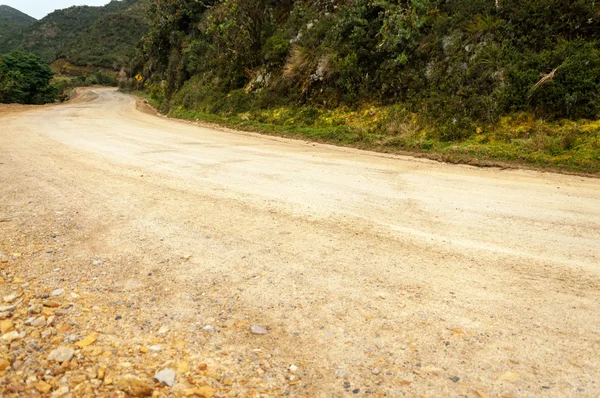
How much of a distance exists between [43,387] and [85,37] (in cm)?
10656

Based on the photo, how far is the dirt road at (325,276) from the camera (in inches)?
82.7

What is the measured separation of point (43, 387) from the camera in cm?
191

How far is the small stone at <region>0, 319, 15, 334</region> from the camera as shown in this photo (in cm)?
229

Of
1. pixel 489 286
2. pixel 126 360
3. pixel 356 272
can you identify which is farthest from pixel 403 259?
pixel 126 360

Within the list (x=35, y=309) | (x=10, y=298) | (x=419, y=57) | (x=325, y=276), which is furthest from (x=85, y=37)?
(x=325, y=276)

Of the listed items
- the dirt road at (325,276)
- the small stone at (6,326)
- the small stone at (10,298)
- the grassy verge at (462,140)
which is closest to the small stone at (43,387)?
the dirt road at (325,276)

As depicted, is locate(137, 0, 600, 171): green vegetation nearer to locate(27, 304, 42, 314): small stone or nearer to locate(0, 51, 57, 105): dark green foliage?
locate(27, 304, 42, 314): small stone

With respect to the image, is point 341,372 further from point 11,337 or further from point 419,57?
point 419,57

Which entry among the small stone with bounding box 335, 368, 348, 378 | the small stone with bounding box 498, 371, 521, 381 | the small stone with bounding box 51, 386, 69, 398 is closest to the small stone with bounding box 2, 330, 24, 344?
the small stone with bounding box 51, 386, 69, 398

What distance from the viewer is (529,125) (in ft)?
28.3

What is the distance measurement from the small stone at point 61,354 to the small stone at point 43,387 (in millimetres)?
161

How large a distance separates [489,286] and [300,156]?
19.7 ft

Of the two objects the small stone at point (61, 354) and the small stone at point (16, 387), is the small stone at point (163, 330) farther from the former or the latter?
the small stone at point (16, 387)

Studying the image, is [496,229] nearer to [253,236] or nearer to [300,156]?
[253,236]
